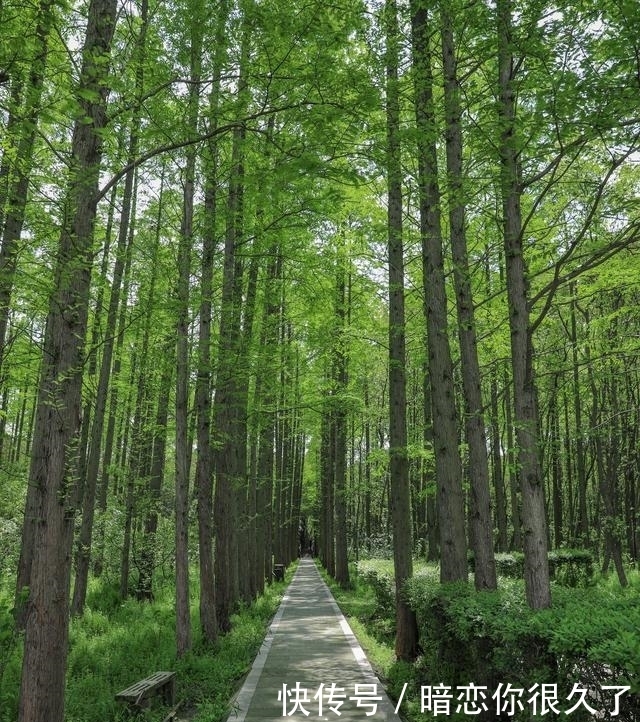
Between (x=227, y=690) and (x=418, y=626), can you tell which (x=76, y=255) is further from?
(x=418, y=626)

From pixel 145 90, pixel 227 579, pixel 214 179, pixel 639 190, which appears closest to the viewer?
pixel 145 90

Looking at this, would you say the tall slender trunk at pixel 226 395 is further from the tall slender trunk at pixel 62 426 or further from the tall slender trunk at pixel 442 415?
the tall slender trunk at pixel 62 426

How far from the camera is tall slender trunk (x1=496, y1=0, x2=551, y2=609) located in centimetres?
536

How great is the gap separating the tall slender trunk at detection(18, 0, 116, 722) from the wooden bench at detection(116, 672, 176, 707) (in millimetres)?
1785

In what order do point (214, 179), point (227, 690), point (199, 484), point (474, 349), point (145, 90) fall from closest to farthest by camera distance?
point (145, 90) → point (227, 690) → point (474, 349) → point (214, 179) → point (199, 484)

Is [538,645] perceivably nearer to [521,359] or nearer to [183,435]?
[521,359]

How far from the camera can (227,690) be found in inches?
320

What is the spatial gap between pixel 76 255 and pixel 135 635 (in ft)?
29.7

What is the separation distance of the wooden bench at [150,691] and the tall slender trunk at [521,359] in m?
4.30

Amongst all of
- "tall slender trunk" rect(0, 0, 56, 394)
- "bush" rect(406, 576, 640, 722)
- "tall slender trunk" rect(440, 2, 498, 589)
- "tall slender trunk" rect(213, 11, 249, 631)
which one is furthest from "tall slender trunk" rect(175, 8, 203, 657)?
"bush" rect(406, 576, 640, 722)

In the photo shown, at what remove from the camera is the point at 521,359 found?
18.5 ft

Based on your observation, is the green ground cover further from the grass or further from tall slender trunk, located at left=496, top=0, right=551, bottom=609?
the grass

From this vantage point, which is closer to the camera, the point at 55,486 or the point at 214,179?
the point at 55,486

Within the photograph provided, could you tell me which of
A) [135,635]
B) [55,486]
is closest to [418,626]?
[135,635]
